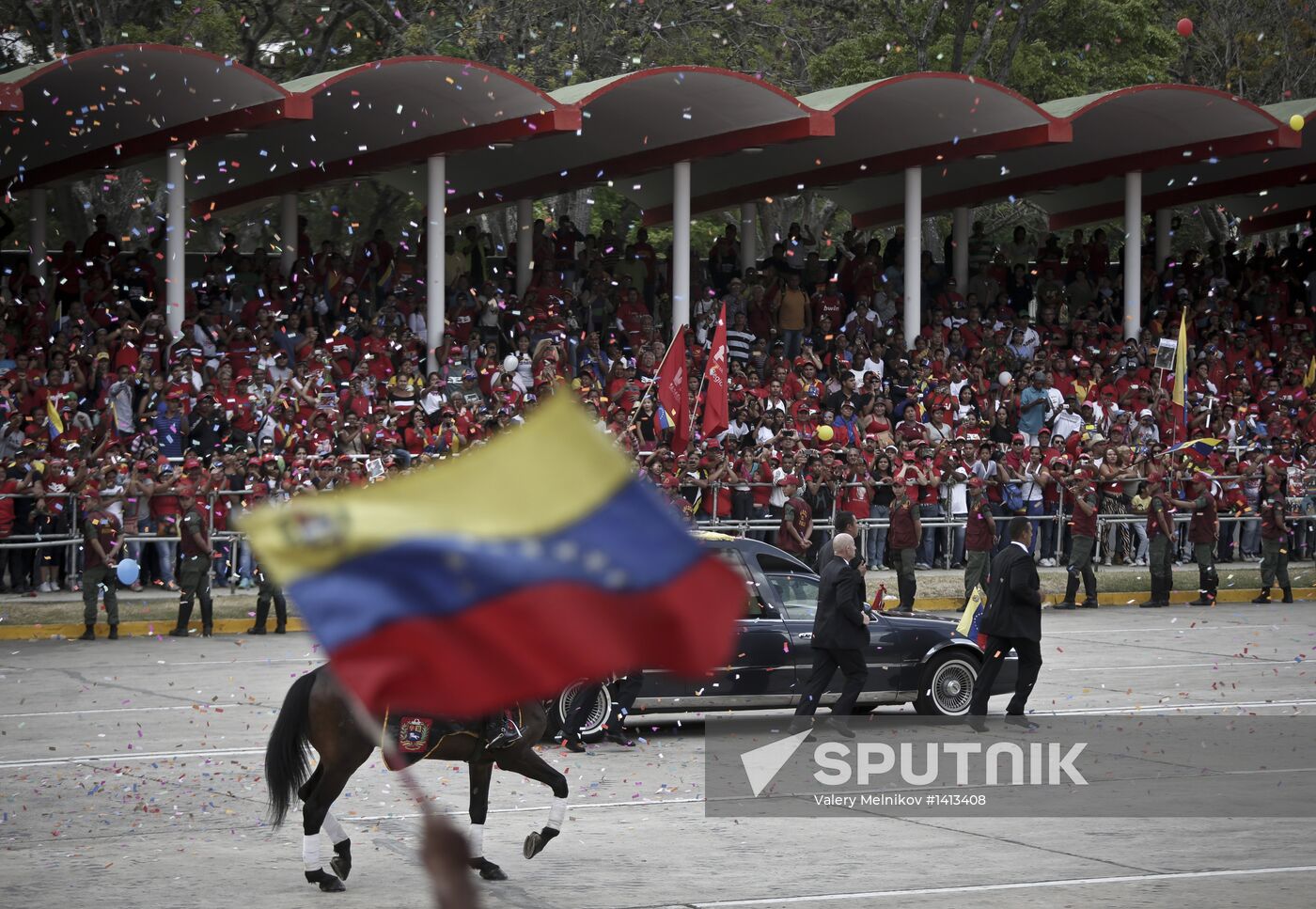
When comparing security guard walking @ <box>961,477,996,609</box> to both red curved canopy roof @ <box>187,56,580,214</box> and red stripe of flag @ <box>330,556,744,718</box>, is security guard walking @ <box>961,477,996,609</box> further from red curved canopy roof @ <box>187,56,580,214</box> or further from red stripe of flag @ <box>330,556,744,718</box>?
red stripe of flag @ <box>330,556,744,718</box>

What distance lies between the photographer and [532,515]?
3.65m

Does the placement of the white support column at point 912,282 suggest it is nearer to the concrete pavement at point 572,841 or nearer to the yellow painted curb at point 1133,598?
the yellow painted curb at point 1133,598

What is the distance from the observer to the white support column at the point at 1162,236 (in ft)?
128

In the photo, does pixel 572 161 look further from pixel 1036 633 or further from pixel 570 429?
pixel 570 429

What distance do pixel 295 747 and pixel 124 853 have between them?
4.95ft

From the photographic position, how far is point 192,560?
69.3ft

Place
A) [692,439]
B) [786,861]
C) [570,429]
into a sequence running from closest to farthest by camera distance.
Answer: [570,429], [786,861], [692,439]

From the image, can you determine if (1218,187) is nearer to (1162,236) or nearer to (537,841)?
(1162,236)

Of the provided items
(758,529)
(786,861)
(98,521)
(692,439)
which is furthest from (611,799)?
(692,439)

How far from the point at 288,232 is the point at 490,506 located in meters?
28.1

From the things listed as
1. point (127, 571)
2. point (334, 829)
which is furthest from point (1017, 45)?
point (334, 829)

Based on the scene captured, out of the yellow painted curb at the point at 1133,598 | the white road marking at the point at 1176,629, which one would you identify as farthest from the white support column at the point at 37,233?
the white road marking at the point at 1176,629

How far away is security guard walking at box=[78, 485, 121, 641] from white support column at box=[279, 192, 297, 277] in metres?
8.32

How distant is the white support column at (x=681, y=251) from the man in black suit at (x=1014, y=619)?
14.5m
